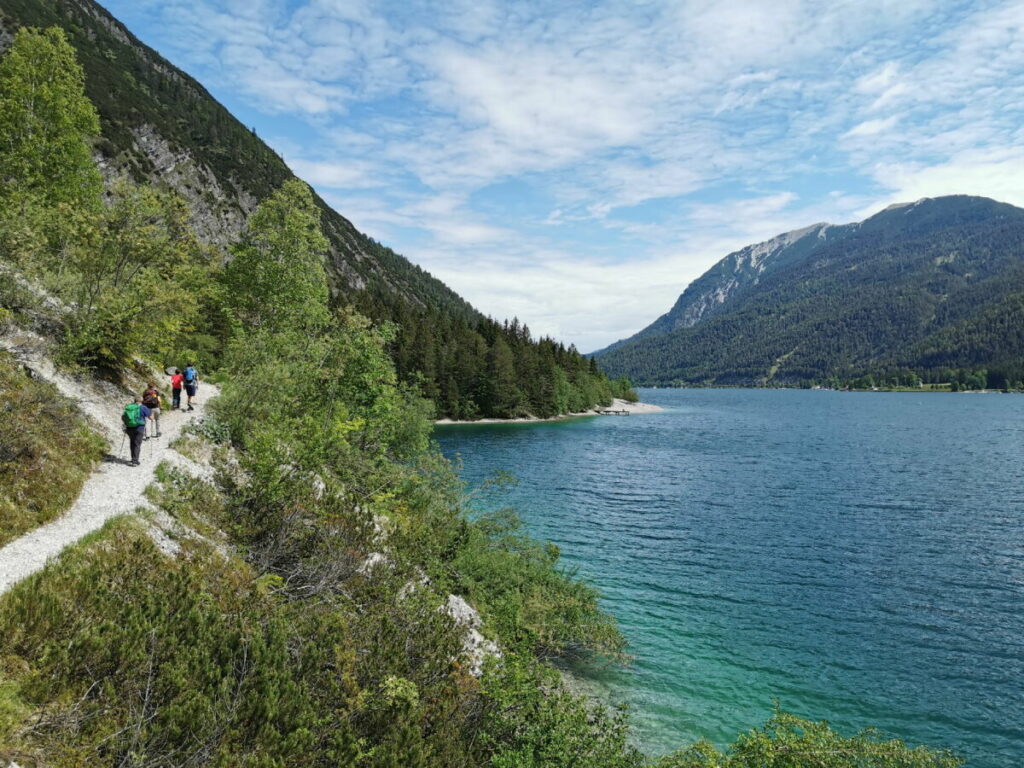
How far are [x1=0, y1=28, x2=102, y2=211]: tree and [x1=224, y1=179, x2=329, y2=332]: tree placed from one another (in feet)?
33.0

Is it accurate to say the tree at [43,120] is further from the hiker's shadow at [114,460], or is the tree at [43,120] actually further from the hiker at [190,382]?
the hiker's shadow at [114,460]

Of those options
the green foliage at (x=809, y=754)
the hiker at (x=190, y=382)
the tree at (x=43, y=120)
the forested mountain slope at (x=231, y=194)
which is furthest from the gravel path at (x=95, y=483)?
the forested mountain slope at (x=231, y=194)

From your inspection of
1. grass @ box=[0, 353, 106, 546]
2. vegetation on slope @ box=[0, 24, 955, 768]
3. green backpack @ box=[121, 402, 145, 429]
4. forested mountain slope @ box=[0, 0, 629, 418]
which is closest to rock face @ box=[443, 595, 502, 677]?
vegetation on slope @ box=[0, 24, 955, 768]

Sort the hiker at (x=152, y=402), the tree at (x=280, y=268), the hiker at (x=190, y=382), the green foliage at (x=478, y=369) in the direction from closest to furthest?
the hiker at (x=152, y=402) → the hiker at (x=190, y=382) → the tree at (x=280, y=268) → the green foliage at (x=478, y=369)

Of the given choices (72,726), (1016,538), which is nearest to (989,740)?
(72,726)

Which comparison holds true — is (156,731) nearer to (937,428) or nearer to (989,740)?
(989,740)

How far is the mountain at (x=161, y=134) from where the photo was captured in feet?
407

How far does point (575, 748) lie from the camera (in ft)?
35.5

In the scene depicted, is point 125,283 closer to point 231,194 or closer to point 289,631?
point 289,631

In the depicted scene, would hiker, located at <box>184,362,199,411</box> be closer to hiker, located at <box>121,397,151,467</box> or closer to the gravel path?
the gravel path

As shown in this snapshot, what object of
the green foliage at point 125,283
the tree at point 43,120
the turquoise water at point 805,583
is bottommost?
the turquoise water at point 805,583

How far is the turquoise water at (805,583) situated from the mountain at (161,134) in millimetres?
89168

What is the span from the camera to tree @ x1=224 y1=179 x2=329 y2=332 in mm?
39969

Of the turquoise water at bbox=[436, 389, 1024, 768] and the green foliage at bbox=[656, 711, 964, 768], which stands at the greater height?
the green foliage at bbox=[656, 711, 964, 768]
